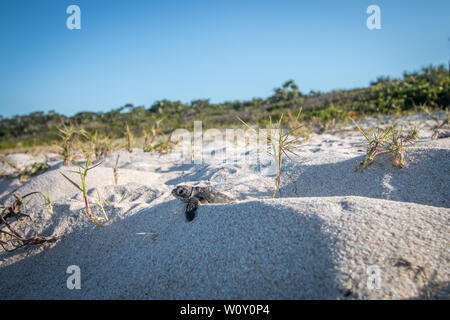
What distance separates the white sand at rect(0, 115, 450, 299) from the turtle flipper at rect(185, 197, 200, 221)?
0.12 ft

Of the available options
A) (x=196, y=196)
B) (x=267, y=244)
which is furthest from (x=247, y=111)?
(x=267, y=244)

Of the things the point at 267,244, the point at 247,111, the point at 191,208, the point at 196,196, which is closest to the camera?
the point at 267,244

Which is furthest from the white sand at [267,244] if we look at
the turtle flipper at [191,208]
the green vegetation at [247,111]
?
the green vegetation at [247,111]

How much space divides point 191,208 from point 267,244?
50 cm

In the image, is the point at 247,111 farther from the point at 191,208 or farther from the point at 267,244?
the point at 267,244

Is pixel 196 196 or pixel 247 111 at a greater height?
pixel 247 111

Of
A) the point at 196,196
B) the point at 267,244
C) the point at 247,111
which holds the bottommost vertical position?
the point at 267,244

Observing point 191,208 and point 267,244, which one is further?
point 191,208

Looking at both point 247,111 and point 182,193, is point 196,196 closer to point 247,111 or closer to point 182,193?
→ point 182,193

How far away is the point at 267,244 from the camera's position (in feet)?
3.46

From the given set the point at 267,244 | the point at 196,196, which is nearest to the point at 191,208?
the point at 196,196

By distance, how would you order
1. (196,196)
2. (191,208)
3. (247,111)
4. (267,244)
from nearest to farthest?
(267,244), (191,208), (196,196), (247,111)

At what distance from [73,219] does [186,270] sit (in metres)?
0.95

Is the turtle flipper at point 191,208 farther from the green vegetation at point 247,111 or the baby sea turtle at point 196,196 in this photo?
the green vegetation at point 247,111
